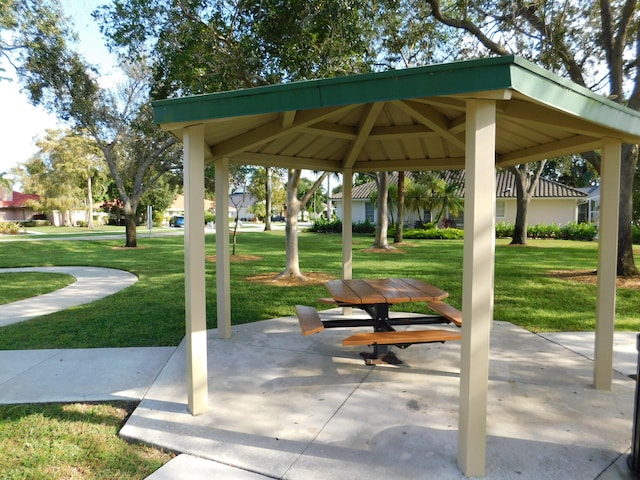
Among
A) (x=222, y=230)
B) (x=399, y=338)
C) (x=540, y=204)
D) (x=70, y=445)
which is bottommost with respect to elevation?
(x=70, y=445)

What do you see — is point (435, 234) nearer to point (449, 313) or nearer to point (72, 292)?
point (72, 292)

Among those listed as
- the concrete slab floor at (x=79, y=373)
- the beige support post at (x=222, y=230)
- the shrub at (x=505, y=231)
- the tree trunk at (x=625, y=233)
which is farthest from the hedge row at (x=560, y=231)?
the concrete slab floor at (x=79, y=373)

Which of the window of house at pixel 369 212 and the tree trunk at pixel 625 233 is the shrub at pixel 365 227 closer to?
the window of house at pixel 369 212

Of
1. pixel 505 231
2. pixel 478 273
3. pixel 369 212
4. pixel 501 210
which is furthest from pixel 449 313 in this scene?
pixel 369 212

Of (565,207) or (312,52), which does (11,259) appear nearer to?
(312,52)

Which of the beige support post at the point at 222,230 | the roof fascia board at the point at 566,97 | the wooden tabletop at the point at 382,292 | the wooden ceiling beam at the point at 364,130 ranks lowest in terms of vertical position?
the wooden tabletop at the point at 382,292

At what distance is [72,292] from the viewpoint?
9477 millimetres

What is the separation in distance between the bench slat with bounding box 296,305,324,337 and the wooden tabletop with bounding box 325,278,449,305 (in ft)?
1.10

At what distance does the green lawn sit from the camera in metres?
6.17

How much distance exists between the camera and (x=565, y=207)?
30.0m

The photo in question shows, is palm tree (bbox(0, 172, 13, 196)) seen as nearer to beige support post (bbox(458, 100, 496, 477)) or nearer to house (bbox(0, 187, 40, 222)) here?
house (bbox(0, 187, 40, 222))

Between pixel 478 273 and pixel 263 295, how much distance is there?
6.72 meters

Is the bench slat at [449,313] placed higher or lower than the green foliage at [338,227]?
lower

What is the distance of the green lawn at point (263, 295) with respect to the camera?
617 cm
